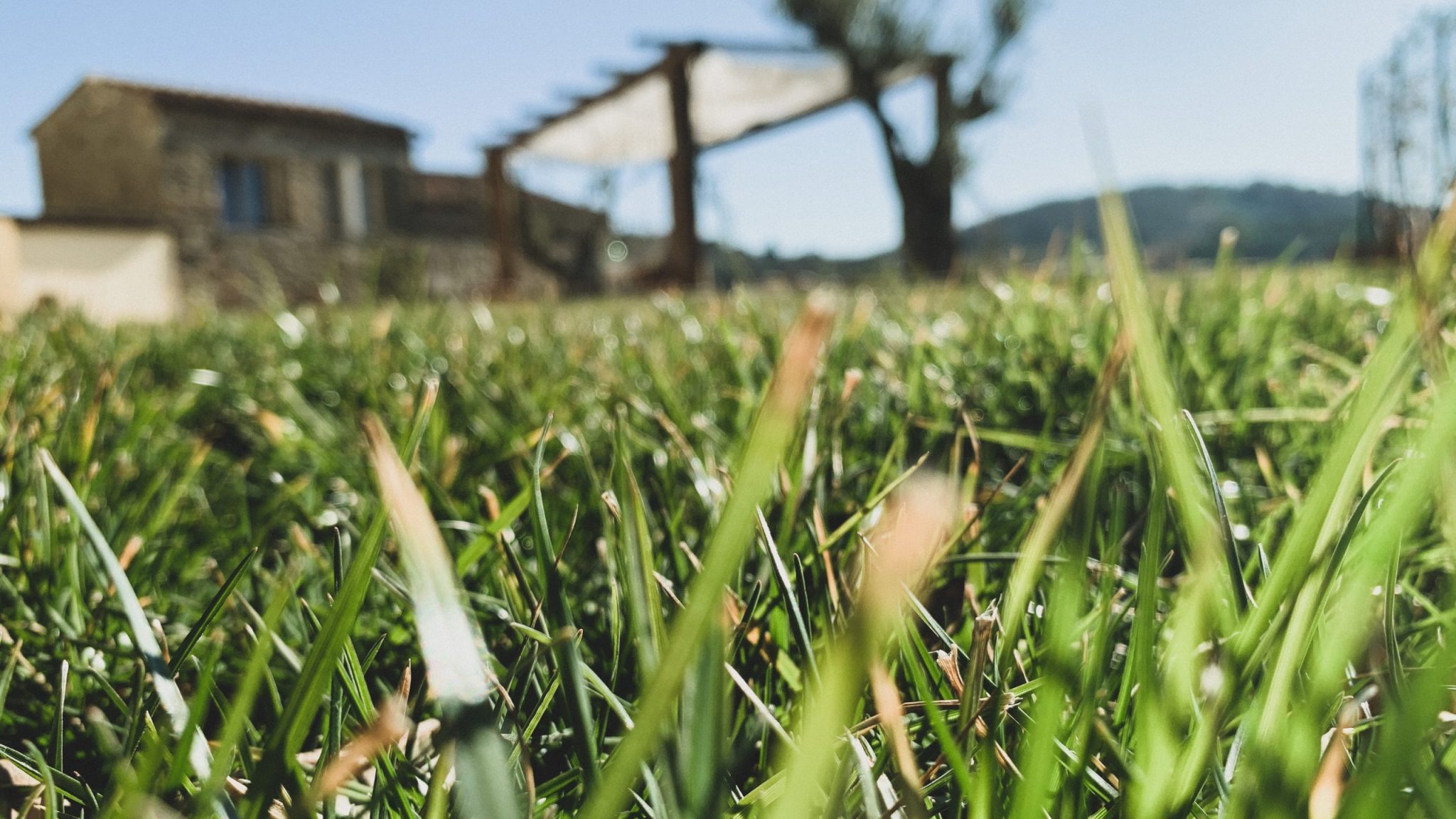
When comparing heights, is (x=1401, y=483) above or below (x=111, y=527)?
above

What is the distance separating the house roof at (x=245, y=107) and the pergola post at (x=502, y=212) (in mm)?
6110

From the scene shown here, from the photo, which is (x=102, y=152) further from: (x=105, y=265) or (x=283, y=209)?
(x=105, y=265)

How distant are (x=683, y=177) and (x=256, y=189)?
1171cm

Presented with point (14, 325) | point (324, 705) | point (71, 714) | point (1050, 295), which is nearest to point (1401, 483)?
point (324, 705)

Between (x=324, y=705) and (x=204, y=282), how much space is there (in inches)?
671

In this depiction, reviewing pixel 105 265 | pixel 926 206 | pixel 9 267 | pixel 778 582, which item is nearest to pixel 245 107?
pixel 105 265

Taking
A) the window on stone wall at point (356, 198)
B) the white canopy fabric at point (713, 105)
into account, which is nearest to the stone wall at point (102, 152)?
the window on stone wall at point (356, 198)

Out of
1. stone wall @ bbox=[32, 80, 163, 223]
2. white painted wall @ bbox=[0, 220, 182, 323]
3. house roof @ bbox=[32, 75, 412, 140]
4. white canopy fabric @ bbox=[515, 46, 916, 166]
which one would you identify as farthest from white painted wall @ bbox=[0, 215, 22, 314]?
house roof @ bbox=[32, 75, 412, 140]

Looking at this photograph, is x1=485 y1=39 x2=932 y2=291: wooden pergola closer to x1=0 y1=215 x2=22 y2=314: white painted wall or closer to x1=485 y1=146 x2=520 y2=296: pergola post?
x1=485 y1=146 x2=520 y2=296: pergola post

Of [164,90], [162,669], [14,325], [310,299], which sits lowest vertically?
[310,299]

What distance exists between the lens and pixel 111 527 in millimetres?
767

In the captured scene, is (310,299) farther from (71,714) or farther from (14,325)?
(71,714)

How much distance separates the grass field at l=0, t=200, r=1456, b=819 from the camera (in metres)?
0.23

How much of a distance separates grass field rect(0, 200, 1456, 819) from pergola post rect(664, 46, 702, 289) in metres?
6.45
